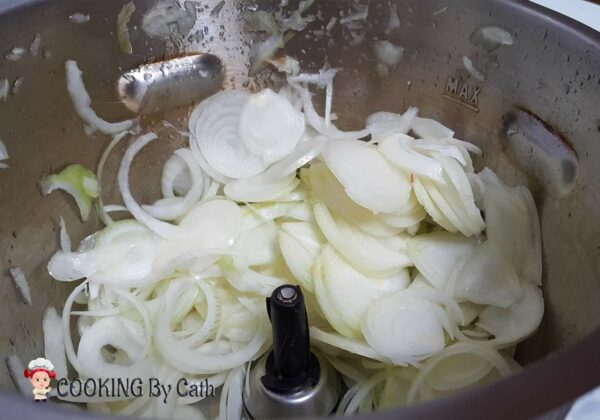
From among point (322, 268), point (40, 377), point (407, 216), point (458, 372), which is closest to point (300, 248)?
point (322, 268)

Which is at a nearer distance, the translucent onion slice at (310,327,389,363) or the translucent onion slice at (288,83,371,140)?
the translucent onion slice at (310,327,389,363)

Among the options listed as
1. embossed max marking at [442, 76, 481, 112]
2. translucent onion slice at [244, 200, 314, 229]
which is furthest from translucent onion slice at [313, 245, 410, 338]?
embossed max marking at [442, 76, 481, 112]

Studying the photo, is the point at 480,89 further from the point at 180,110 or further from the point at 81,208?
the point at 81,208

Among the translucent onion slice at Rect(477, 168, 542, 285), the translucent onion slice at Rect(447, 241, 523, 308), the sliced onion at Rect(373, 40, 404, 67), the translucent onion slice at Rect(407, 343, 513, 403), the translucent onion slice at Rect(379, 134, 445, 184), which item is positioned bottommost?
the translucent onion slice at Rect(407, 343, 513, 403)

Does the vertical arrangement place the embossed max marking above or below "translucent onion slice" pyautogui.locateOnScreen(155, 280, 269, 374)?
above

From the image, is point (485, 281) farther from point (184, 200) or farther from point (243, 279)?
point (184, 200)

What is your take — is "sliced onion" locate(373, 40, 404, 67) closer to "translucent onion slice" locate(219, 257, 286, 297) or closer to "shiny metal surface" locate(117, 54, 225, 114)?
"shiny metal surface" locate(117, 54, 225, 114)

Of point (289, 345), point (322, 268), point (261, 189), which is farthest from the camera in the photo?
point (261, 189)

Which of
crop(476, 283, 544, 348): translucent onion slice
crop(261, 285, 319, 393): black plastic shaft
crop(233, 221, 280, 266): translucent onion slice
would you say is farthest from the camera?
crop(233, 221, 280, 266): translucent onion slice
